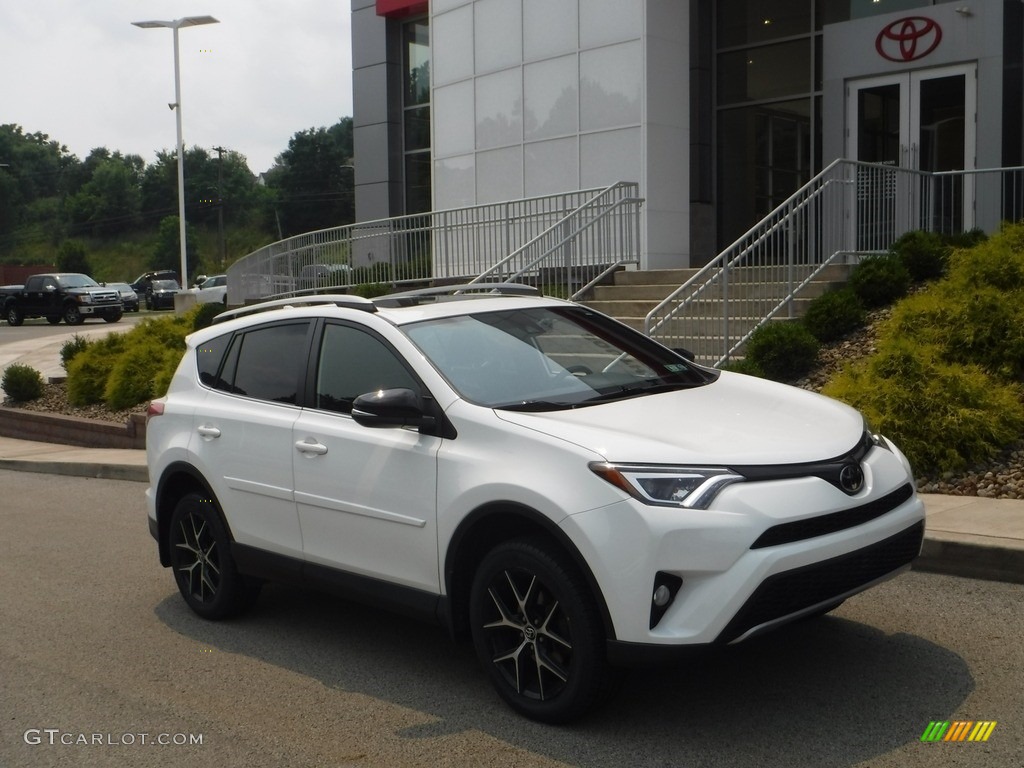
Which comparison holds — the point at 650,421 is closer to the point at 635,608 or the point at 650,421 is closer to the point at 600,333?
the point at 635,608

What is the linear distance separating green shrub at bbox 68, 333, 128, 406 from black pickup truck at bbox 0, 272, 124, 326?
23.8 m

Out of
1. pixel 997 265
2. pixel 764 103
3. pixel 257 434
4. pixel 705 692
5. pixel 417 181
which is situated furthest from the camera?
pixel 417 181

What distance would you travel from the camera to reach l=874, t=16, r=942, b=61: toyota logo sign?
1731 centimetres

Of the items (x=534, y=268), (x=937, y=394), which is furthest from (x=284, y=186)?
(x=937, y=394)

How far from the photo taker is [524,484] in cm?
448

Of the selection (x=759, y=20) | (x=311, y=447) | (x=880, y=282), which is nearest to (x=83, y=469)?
(x=311, y=447)

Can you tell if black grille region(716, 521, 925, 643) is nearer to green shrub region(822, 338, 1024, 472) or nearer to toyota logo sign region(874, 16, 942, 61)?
green shrub region(822, 338, 1024, 472)

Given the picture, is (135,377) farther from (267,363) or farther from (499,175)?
(267,363)

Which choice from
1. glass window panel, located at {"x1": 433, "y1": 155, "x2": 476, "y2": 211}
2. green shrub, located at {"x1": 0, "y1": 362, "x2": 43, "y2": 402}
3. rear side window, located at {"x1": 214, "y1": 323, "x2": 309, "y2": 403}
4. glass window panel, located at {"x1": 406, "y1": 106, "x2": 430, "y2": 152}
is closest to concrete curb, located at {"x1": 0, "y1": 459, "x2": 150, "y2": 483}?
green shrub, located at {"x1": 0, "y1": 362, "x2": 43, "y2": 402}

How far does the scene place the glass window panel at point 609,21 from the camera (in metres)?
19.2

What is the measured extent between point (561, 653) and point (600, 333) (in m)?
2.08

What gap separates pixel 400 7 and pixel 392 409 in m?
23.8

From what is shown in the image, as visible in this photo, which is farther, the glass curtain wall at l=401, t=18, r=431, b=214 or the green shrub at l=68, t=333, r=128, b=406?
the glass curtain wall at l=401, t=18, r=431, b=214

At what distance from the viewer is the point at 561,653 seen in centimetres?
450
